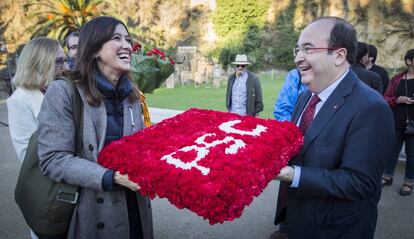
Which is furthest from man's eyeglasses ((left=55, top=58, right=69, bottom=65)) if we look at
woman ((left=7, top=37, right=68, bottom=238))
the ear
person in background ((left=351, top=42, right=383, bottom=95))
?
person in background ((left=351, top=42, right=383, bottom=95))

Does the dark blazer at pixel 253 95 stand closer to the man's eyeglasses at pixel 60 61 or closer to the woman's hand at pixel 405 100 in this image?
the woman's hand at pixel 405 100

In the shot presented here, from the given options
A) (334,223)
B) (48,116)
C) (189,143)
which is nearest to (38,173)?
(48,116)

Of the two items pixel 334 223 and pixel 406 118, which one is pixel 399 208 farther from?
pixel 334 223

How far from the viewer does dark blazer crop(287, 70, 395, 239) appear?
1713 mm

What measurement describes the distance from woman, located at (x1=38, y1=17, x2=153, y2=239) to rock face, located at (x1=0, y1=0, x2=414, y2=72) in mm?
25694

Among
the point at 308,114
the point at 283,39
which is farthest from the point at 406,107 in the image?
the point at 283,39

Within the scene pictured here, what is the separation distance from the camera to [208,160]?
1.55 m

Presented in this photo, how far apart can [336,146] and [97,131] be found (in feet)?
4.52

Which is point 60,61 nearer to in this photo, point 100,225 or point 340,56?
point 100,225

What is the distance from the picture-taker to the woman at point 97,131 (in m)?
1.74

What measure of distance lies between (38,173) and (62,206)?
0.83 feet

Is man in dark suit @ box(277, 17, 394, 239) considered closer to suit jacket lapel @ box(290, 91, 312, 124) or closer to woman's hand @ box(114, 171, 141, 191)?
suit jacket lapel @ box(290, 91, 312, 124)

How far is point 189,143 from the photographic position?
71.2 inches

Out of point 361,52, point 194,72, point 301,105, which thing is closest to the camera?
point 301,105
